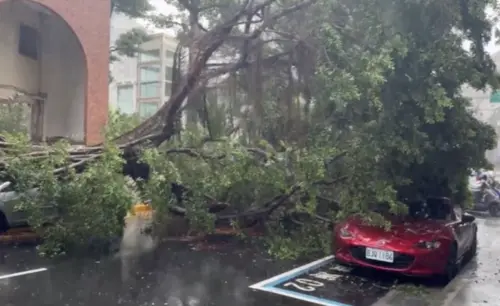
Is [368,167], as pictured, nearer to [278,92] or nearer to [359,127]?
[359,127]

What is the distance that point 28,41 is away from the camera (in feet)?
51.9

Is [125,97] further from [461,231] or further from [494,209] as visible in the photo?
[461,231]

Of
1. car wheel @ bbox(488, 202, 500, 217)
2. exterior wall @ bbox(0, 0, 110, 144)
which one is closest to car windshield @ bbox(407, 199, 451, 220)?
exterior wall @ bbox(0, 0, 110, 144)

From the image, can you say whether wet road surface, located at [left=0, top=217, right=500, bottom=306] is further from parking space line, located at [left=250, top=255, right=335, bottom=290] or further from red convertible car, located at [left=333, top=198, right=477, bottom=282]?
red convertible car, located at [left=333, top=198, right=477, bottom=282]

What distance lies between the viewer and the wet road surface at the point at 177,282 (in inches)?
250

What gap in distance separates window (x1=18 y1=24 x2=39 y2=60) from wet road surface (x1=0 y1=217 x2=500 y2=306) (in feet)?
27.6

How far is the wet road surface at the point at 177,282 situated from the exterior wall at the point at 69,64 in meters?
6.19

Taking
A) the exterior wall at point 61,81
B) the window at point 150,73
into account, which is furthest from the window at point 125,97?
the exterior wall at point 61,81

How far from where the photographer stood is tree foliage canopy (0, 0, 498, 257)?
7.18 meters

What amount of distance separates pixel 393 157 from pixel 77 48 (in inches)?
464

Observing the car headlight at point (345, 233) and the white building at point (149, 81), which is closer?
the car headlight at point (345, 233)

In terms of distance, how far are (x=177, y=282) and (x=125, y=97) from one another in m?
27.2

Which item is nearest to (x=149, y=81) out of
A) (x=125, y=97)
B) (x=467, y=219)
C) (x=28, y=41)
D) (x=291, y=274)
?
(x=125, y=97)

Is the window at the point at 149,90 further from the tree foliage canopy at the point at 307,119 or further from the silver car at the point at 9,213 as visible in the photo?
the silver car at the point at 9,213
